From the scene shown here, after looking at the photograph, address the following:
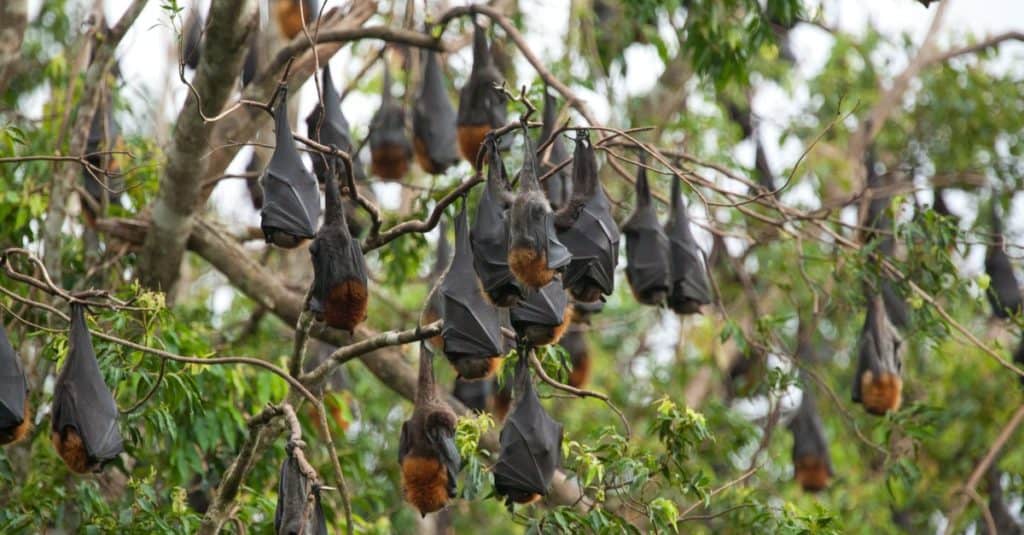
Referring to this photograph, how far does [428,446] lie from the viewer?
643 centimetres

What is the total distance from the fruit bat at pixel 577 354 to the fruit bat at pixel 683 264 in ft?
7.79

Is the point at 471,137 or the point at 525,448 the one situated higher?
the point at 471,137

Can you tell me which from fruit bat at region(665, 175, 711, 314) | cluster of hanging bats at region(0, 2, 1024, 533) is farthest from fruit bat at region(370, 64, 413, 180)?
cluster of hanging bats at region(0, 2, 1024, 533)

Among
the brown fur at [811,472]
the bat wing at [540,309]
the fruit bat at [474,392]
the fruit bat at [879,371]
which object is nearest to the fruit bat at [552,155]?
the bat wing at [540,309]

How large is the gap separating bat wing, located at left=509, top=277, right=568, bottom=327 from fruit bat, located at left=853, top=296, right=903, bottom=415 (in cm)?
408

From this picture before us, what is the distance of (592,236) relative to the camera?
6.11 m

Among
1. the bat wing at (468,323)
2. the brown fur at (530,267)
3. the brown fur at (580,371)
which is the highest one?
the brown fur at (530,267)

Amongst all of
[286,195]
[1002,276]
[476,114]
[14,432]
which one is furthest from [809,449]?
[14,432]

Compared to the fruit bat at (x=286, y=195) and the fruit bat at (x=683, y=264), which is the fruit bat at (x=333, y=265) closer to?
the fruit bat at (x=286, y=195)

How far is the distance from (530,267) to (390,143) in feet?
17.8

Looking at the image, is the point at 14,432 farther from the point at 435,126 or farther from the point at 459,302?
the point at 435,126

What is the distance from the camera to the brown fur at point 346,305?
20.2 feet

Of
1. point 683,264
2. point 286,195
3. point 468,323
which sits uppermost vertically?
point 286,195

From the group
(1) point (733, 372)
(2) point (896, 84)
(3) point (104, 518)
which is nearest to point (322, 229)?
(3) point (104, 518)
